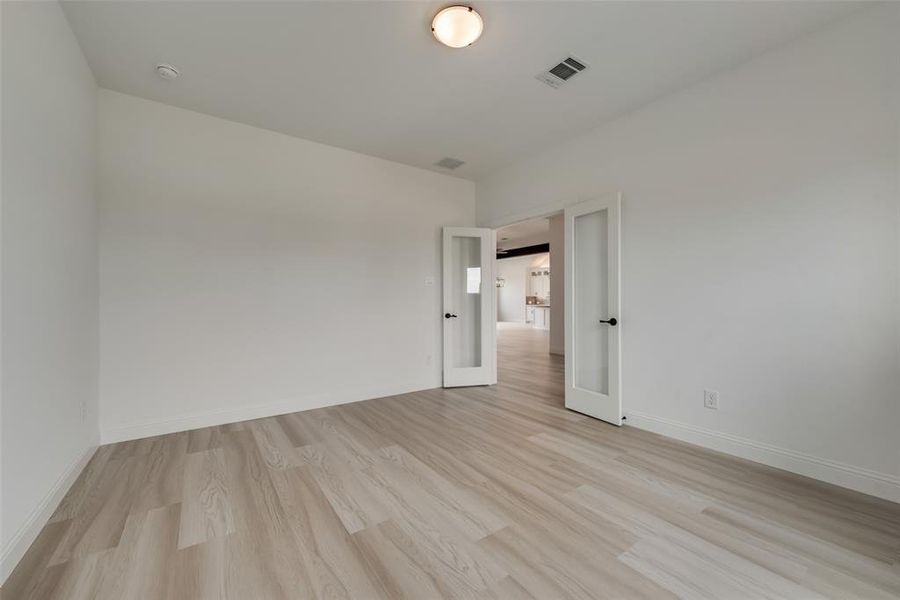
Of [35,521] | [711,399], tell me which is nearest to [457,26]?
[711,399]

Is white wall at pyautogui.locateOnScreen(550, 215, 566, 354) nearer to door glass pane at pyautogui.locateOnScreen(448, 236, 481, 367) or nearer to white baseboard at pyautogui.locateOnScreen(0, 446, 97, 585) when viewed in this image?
door glass pane at pyautogui.locateOnScreen(448, 236, 481, 367)

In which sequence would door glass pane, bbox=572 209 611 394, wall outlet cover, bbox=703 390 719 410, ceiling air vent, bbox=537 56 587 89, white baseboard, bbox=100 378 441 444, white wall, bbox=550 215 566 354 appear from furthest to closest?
1. white wall, bbox=550 215 566 354
2. door glass pane, bbox=572 209 611 394
3. white baseboard, bbox=100 378 441 444
4. wall outlet cover, bbox=703 390 719 410
5. ceiling air vent, bbox=537 56 587 89

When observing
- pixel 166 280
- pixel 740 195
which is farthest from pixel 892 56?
pixel 166 280

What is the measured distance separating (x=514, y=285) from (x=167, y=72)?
13.0 m

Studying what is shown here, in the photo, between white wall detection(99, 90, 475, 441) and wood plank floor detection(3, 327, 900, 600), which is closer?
wood plank floor detection(3, 327, 900, 600)

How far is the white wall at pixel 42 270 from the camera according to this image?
149 cm

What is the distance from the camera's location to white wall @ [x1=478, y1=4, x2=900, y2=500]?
78.1 inches

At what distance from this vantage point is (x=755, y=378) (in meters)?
2.42

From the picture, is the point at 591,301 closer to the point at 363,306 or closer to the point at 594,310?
the point at 594,310

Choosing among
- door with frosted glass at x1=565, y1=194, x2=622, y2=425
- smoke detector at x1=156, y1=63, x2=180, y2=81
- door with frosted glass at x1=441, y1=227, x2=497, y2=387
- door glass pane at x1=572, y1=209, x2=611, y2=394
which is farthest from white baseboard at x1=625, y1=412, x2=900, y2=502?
smoke detector at x1=156, y1=63, x2=180, y2=81

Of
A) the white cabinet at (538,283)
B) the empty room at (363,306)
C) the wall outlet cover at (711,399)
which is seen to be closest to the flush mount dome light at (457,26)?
the empty room at (363,306)

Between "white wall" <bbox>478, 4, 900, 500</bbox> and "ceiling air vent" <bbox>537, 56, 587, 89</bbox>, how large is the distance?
2.96ft

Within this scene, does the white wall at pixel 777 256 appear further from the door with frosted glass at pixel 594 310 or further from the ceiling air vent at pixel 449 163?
the ceiling air vent at pixel 449 163

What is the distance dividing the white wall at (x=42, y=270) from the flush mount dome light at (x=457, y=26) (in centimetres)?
201
